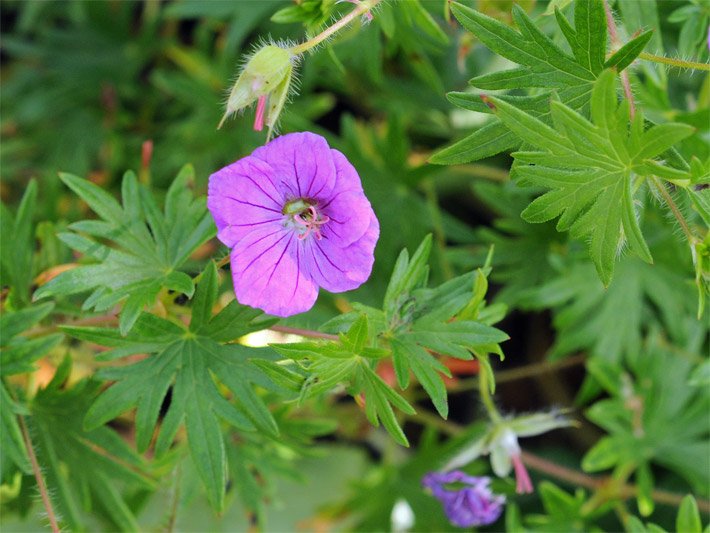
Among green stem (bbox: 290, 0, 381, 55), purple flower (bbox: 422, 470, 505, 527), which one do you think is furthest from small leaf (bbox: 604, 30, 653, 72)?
purple flower (bbox: 422, 470, 505, 527)

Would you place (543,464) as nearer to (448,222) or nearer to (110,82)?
(448,222)

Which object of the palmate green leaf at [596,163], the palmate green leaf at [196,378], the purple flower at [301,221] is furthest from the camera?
the palmate green leaf at [196,378]

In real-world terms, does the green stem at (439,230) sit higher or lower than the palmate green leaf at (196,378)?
lower

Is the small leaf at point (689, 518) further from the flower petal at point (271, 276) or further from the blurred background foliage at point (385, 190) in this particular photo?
the flower petal at point (271, 276)

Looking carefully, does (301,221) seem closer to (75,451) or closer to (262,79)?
(262,79)

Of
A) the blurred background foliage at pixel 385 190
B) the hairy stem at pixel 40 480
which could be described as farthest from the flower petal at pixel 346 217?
the hairy stem at pixel 40 480

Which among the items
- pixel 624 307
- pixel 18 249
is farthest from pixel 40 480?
pixel 624 307
